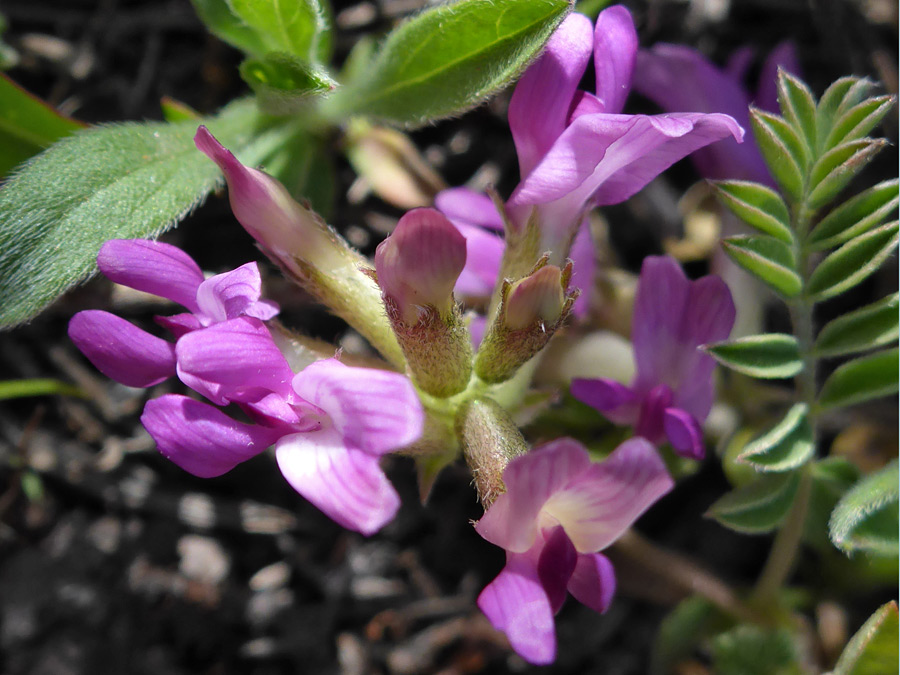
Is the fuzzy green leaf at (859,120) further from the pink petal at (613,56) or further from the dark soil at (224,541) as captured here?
the dark soil at (224,541)

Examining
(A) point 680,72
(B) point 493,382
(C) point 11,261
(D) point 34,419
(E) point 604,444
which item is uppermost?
(A) point 680,72

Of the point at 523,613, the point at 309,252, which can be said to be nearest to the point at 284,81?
the point at 309,252

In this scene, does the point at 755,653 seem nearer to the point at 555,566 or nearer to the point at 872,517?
the point at 872,517

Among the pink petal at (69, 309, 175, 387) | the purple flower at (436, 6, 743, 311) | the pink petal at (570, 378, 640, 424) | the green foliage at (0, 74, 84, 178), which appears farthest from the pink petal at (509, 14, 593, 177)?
the green foliage at (0, 74, 84, 178)

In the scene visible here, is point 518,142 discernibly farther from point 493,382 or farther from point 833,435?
point 833,435

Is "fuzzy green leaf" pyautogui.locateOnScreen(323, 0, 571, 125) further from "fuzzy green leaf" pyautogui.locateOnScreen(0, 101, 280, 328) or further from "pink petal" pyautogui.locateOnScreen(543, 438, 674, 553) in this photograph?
"pink petal" pyautogui.locateOnScreen(543, 438, 674, 553)

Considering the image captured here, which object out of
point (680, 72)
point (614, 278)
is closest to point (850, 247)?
point (680, 72)

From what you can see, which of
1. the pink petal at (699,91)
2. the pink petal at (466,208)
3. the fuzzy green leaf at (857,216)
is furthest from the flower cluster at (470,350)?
the pink petal at (699,91)
